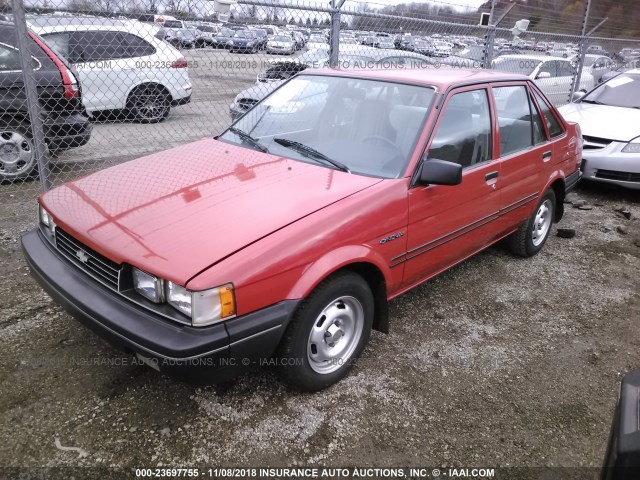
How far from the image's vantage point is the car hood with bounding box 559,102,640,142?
6.34m

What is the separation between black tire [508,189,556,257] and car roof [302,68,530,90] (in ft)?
4.06

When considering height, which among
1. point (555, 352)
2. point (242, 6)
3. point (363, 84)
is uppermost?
point (242, 6)

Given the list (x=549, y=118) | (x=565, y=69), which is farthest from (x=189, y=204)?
(x=565, y=69)

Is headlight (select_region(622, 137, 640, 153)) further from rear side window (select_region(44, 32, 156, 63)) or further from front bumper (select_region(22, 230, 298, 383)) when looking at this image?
rear side window (select_region(44, 32, 156, 63))

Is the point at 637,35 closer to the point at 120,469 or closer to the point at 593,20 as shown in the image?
the point at 593,20

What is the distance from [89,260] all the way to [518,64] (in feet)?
35.9

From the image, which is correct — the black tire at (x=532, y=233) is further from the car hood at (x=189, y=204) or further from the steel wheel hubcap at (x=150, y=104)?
the steel wheel hubcap at (x=150, y=104)

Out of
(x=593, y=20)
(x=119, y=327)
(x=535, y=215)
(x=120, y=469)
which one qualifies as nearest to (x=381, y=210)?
Answer: (x=119, y=327)

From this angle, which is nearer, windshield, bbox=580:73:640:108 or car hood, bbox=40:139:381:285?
car hood, bbox=40:139:381:285

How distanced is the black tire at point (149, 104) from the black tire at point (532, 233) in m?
6.58

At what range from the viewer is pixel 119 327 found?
217 cm

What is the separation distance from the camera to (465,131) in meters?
3.32

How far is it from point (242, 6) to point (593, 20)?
30.3 ft

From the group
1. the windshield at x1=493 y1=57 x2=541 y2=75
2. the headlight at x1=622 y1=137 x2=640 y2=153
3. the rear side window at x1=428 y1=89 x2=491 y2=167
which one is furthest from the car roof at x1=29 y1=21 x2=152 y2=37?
the windshield at x1=493 y1=57 x2=541 y2=75
